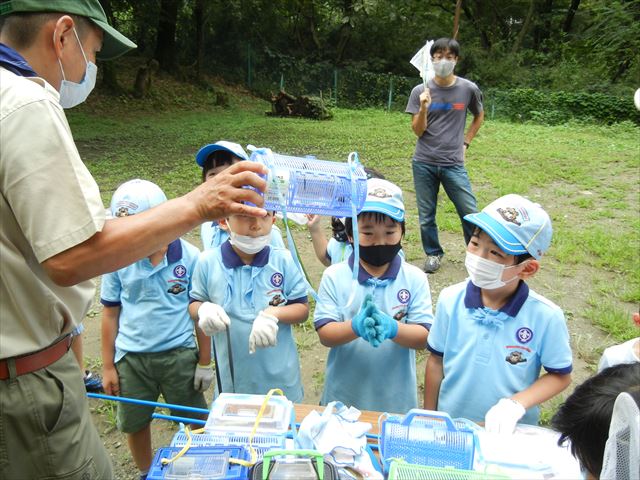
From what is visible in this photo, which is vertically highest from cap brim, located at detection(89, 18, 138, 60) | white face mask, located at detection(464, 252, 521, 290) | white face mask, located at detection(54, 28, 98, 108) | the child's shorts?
cap brim, located at detection(89, 18, 138, 60)

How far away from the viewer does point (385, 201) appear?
212 centimetres

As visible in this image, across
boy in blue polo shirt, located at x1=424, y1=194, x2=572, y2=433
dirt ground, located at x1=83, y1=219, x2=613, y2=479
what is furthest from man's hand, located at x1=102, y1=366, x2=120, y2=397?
boy in blue polo shirt, located at x1=424, y1=194, x2=572, y2=433

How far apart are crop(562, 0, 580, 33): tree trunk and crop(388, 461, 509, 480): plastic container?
2980 centimetres

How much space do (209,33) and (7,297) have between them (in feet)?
68.0

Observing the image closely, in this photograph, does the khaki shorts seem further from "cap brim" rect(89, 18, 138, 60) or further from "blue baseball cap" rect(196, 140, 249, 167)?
"blue baseball cap" rect(196, 140, 249, 167)

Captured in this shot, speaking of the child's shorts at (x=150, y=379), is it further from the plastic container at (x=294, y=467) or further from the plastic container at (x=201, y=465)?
the plastic container at (x=294, y=467)

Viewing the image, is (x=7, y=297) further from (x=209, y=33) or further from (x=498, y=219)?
(x=209, y=33)

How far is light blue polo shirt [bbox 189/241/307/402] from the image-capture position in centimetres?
230

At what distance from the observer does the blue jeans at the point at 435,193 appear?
15.6 ft

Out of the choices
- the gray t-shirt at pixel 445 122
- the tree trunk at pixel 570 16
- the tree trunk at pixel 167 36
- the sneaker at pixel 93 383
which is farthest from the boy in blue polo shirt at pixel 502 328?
the tree trunk at pixel 570 16

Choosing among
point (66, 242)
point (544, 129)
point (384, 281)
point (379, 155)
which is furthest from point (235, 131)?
point (66, 242)

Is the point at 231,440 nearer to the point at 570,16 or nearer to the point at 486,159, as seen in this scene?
the point at 486,159

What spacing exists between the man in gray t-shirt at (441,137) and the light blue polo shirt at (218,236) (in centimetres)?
252

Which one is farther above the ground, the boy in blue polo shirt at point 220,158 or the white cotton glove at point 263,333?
the boy in blue polo shirt at point 220,158
